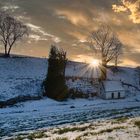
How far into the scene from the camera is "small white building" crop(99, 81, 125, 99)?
85.2m

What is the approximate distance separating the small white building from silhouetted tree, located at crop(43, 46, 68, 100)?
1469 cm

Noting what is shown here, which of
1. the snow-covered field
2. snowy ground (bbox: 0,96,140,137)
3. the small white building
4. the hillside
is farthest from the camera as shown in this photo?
the small white building

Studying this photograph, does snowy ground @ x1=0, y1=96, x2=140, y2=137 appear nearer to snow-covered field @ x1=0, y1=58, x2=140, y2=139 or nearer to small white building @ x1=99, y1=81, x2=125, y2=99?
snow-covered field @ x1=0, y1=58, x2=140, y2=139

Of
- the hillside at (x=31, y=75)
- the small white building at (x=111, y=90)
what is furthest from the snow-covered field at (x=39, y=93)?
the small white building at (x=111, y=90)

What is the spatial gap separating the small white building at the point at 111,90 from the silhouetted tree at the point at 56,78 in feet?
48.2

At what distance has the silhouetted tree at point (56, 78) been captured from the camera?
72.0 metres

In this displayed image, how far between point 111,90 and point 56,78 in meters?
19.4

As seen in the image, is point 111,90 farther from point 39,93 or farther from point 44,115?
point 44,115

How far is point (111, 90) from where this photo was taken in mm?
86500

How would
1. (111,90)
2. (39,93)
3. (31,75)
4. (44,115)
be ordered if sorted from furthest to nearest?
(31,75), (111,90), (39,93), (44,115)

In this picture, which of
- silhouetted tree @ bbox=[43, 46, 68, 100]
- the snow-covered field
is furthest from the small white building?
silhouetted tree @ bbox=[43, 46, 68, 100]

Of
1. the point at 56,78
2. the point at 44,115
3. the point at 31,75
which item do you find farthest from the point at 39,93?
the point at 44,115

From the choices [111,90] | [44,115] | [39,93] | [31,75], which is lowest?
[44,115]

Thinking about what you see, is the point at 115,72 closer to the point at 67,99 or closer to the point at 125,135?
the point at 67,99
